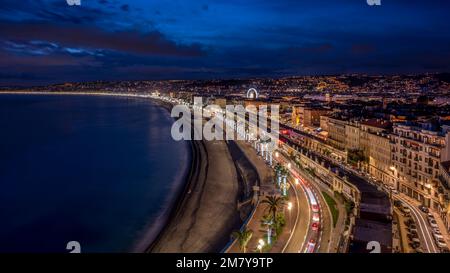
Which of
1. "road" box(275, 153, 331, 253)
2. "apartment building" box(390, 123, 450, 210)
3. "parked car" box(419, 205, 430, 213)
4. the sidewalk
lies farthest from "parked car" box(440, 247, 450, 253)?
"apartment building" box(390, 123, 450, 210)

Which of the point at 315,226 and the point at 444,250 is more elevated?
the point at 315,226

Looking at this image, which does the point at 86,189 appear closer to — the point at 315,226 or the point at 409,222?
the point at 315,226

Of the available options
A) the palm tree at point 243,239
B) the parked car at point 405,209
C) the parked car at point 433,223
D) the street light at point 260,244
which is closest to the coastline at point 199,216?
the palm tree at point 243,239

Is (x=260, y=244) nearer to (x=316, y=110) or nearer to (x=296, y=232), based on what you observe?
(x=296, y=232)

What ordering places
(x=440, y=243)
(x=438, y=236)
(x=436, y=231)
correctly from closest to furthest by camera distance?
(x=440, y=243) → (x=438, y=236) → (x=436, y=231)

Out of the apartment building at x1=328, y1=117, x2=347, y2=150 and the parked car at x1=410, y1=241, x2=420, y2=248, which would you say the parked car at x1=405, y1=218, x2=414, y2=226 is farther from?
the apartment building at x1=328, y1=117, x2=347, y2=150

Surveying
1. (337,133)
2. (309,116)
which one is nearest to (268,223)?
(337,133)
